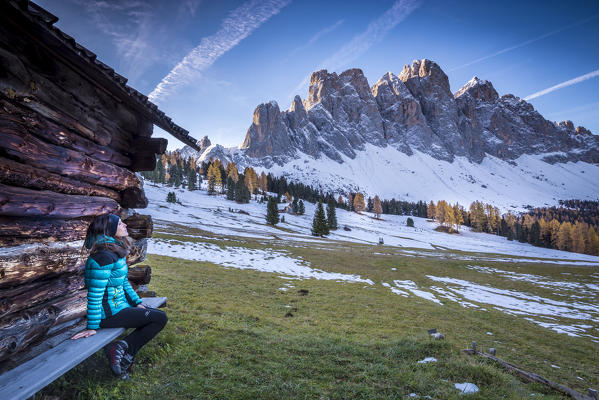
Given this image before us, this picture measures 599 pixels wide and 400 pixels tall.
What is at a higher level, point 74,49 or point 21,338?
point 74,49

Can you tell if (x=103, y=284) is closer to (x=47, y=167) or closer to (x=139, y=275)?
(x=47, y=167)

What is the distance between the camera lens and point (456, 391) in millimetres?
4840

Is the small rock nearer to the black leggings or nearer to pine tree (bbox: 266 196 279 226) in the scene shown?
the black leggings

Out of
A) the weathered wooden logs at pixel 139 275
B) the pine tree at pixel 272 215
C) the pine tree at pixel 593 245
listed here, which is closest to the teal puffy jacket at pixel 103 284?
the weathered wooden logs at pixel 139 275

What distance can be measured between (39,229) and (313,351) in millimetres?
6614

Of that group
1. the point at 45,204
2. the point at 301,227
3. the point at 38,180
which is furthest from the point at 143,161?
the point at 301,227

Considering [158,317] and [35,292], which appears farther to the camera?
[158,317]

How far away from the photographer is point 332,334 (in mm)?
8602

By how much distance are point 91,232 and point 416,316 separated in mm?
15054

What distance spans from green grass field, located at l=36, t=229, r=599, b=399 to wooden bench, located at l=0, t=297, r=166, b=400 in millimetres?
725

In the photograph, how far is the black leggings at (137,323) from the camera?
453 centimetres

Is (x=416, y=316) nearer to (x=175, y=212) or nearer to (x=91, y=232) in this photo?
(x=91, y=232)

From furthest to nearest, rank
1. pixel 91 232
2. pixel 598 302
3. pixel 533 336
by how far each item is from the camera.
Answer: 1. pixel 598 302
2. pixel 533 336
3. pixel 91 232

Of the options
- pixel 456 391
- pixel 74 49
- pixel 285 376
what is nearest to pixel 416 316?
pixel 456 391
